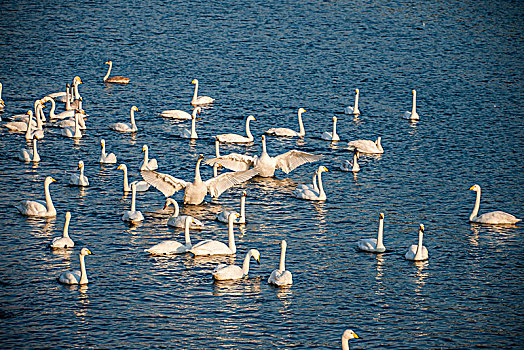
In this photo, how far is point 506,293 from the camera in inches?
933

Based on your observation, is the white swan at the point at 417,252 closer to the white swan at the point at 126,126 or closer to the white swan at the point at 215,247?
the white swan at the point at 215,247

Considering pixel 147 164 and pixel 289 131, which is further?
pixel 289 131

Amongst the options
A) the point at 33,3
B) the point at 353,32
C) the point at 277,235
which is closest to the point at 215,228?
A: the point at 277,235

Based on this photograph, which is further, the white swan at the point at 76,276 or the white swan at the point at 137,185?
the white swan at the point at 137,185

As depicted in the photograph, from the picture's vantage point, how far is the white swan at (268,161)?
32875mm

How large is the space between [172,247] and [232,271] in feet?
8.38

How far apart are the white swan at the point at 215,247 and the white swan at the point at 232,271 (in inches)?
57.2

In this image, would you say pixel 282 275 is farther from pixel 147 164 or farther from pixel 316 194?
pixel 147 164

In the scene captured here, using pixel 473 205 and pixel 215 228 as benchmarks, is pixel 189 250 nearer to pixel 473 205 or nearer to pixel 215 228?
pixel 215 228

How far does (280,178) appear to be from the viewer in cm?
3388

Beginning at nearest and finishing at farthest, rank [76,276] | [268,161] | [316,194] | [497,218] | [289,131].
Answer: [76,276] → [497,218] → [316,194] → [268,161] → [289,131]

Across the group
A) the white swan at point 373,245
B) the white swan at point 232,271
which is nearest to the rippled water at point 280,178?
the white swan at point 232,271

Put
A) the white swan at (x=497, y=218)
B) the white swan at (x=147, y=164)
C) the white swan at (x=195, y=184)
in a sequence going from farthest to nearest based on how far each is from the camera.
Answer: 1. the white swan at (x=147, y=164)
2. the white swan at (x=195, y=184)
3. the white swan at (x=497, y=218)

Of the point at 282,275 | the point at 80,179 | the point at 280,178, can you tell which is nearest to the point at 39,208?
the point at 80,179
